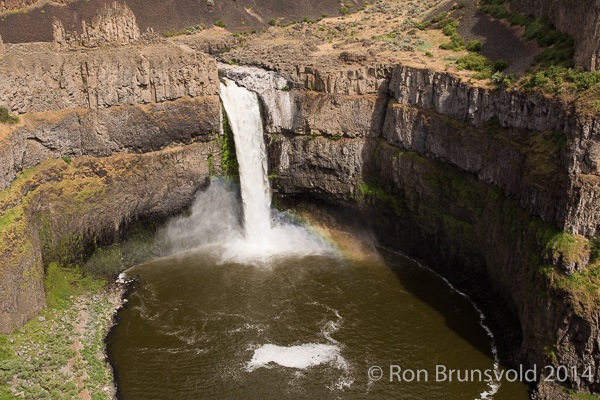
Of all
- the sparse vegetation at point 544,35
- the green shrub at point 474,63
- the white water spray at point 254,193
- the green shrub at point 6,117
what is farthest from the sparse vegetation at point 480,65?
the green shrub at point 6,117

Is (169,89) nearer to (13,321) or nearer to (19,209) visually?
(19,209)

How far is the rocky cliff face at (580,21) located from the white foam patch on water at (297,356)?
917 inches

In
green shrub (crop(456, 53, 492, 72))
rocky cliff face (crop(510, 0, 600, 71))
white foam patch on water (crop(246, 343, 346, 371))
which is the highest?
rocky cliff face (crop(510, 0, 600, 71))

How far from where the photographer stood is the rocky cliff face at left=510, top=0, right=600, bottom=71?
35.9 meters

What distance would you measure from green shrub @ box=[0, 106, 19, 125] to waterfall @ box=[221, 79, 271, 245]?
16634 millimetres

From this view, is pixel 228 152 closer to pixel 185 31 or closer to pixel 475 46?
pixel 475 46

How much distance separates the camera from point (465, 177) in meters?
43.2

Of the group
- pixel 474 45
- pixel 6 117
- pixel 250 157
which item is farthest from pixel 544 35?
pixel 6 117

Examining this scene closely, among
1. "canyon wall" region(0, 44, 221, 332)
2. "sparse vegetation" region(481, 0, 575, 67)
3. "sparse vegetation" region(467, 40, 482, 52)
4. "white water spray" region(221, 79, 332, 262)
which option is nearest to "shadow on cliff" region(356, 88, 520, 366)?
"white water spray" region(221, 79, 332, 262)

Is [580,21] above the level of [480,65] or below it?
above

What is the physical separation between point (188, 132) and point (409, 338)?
2498cm

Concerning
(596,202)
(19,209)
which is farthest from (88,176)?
(596,202)

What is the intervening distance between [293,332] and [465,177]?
16.6 m

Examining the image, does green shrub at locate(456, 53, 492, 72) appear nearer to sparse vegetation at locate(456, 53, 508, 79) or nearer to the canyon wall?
sparse vegetation at locate(456, 53, 508, 79)
